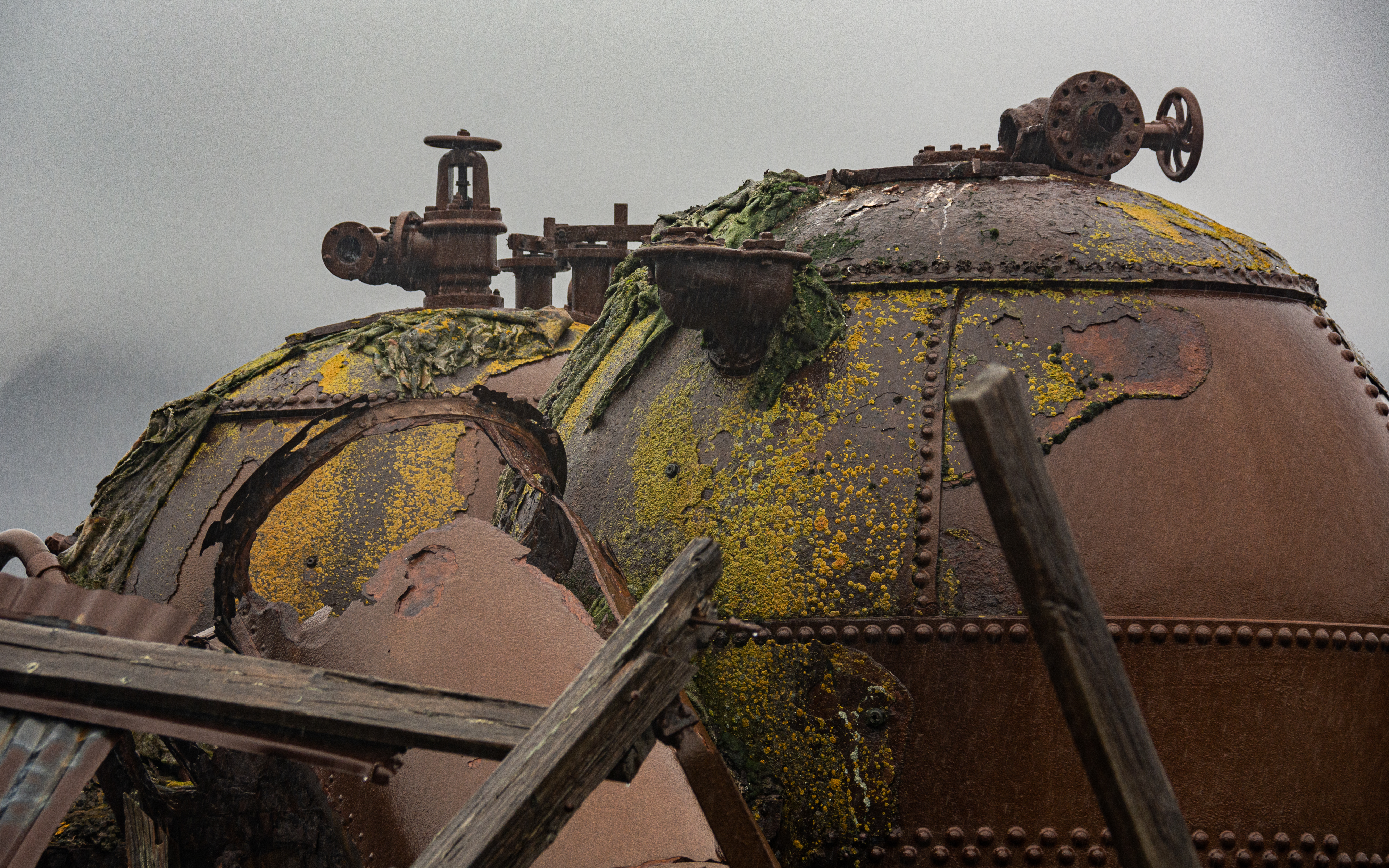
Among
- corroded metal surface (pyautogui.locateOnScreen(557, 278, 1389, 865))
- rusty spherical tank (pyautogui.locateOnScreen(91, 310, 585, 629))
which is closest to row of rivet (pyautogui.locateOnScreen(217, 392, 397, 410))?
rusty spherical tank (pyautogui.locateOnScreen(91, 310, 585, 629))

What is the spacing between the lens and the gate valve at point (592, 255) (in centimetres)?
764

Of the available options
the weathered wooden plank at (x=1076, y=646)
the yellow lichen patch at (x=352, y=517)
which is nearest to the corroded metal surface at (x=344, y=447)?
the yellow lichen patch at (x=352, y=517)

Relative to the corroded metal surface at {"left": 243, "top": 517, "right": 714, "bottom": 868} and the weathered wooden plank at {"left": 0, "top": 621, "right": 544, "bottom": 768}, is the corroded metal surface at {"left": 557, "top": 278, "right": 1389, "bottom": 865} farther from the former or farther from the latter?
the weathered wooden plank at {"left": 0, "top": 621, "right": 544, "bottom": 768}

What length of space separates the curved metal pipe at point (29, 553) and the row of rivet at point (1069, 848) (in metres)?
2.07

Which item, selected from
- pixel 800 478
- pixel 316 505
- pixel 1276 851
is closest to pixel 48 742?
pixel 800 478

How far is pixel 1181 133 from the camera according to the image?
14.2 feet

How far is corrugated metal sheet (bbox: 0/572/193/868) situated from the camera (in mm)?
1938

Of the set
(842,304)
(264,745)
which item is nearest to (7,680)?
(264,745)

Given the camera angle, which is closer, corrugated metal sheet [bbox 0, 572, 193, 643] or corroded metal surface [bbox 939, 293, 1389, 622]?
corrugated metal sheet [bbox 0, 572, 193, 643]

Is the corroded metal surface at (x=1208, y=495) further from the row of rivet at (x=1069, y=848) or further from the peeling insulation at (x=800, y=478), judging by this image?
the row of rivet at (x=1069, y=848)

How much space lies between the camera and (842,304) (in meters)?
3.58

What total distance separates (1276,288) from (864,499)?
157 cm

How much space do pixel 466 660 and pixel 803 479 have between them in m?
1.03

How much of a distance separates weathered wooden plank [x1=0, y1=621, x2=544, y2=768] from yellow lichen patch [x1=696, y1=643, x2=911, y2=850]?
1.28 meters
